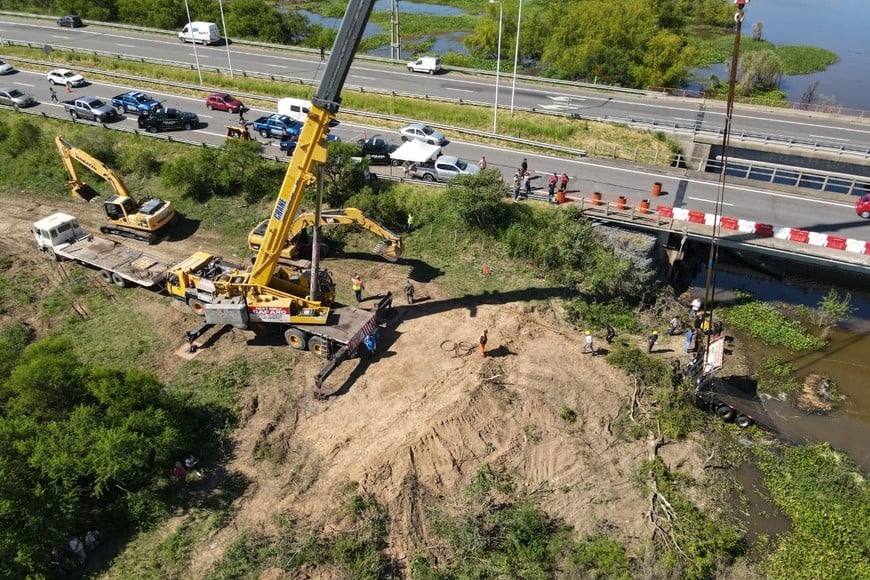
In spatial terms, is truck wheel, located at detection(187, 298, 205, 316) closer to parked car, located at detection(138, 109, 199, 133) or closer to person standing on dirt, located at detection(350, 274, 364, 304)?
person standing on dirt, located at detection(350, 274, 364, 304)

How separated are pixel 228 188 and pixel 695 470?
28680mm

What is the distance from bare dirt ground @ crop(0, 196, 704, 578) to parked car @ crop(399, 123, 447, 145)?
51.8 ft

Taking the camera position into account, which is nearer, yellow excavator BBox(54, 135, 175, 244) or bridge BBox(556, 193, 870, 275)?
bridge BBox(556, 193, 870, 275)

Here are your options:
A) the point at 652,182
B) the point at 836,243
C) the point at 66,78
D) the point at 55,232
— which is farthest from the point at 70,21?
the point at 836,243

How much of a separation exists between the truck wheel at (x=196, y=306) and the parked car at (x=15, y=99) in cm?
3047

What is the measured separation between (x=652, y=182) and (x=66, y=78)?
4713 centimetres

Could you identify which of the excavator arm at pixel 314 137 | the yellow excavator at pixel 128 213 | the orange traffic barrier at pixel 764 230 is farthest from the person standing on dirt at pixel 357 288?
the orange traffic barrier at pixel 764 230

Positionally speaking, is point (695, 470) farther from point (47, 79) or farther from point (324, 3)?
point (324, 3)

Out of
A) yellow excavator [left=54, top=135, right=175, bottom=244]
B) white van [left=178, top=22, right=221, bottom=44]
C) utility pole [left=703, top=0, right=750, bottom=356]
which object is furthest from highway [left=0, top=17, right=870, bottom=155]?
yellow excavator [left=54, top=135, right=175, bottom=244]

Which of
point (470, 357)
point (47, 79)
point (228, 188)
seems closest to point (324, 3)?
point (47, 79)

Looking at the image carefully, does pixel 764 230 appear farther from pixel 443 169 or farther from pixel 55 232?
pixel 55 232

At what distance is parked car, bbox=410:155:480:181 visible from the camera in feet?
109

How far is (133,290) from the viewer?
27.7 m

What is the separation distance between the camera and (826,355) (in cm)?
2578
